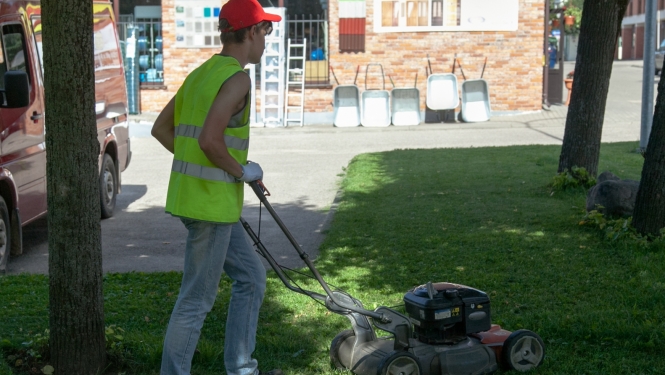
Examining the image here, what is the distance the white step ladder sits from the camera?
22.3m

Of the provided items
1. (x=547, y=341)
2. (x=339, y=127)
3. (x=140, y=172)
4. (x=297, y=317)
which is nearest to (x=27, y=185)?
(x=297, y=317)

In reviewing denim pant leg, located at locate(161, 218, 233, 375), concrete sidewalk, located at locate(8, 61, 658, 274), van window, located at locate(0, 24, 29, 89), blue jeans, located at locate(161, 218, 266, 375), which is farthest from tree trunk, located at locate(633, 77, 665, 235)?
van window, located at locate(0, 24, 29, 89)

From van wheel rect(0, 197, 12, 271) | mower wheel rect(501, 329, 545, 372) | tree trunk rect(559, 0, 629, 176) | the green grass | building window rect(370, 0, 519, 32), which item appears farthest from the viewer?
building window rect(370, 0, 519, 32)

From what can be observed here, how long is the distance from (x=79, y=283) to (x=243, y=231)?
2.98ft

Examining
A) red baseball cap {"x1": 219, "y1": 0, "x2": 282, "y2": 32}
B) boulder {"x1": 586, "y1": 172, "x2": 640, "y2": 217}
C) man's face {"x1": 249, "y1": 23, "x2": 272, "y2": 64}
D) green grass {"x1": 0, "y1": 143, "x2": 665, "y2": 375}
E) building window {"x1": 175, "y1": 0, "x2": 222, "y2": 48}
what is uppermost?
building window {"x1": 175, "y1": 0, "x2": 222, "y2": 48}

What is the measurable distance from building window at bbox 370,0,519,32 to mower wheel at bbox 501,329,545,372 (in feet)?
59.9

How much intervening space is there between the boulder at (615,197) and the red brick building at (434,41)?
14.3 m

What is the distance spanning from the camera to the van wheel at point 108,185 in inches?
422

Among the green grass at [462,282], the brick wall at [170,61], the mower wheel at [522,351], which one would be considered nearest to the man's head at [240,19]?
the green grass at [462,282]

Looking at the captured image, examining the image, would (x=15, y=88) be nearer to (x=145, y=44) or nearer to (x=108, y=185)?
(x=108, y=185)

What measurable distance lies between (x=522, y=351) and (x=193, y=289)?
1843 millimetres

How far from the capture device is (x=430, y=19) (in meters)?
22.4

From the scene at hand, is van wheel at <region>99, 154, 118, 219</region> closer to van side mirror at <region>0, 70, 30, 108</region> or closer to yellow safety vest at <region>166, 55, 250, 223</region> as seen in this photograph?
van side mirror at <region>0, 70, 30, 108</region>

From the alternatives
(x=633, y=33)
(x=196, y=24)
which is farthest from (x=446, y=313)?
(x=633, y=33)
